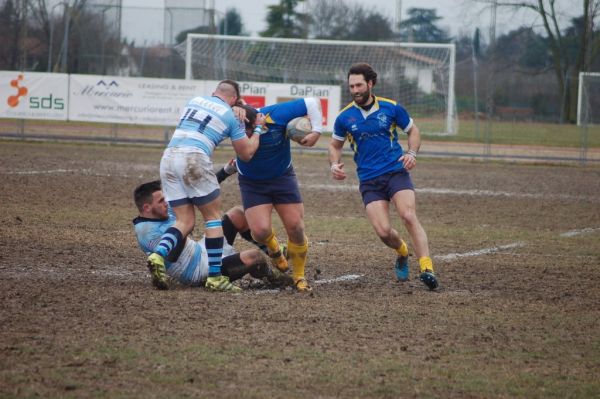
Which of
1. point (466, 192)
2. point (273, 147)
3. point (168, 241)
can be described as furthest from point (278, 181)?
point (466, 192)

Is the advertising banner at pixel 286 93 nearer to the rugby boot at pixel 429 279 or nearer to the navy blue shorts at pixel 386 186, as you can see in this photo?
the navy blue shorts at pixel 386 186

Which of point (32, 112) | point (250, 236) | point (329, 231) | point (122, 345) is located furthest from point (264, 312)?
point (32, 112)

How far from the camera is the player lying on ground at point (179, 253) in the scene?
27.4ft

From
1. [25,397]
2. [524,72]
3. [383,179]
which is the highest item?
[524,72]

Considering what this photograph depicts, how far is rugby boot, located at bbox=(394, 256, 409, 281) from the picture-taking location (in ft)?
30.4

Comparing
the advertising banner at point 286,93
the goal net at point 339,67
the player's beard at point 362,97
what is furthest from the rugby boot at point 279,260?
the goal net at point 339,67

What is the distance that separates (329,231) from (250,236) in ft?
11.3

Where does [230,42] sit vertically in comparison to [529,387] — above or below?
above

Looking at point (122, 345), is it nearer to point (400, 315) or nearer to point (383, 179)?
point (400, 315)

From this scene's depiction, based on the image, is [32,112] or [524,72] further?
[524,72]

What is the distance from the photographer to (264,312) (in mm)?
7375

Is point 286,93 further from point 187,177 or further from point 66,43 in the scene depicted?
point 187,177

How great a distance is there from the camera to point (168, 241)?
26.2 ft

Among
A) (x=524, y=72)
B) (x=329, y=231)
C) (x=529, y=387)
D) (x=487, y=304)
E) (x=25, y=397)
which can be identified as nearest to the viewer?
(x=25, y=397)
